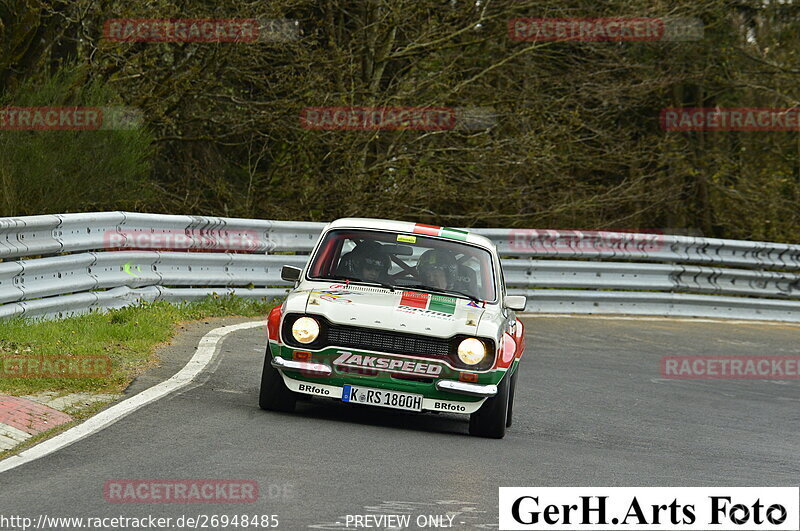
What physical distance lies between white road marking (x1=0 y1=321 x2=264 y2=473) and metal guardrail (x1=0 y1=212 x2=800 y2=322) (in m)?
1.51

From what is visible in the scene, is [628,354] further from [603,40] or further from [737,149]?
[737,149]

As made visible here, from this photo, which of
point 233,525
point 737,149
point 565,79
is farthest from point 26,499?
point 737,149

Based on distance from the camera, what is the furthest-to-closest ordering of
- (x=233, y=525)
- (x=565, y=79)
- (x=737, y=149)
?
(x=737, y=149) < (x=565, y=79) < (x=233, y=525)

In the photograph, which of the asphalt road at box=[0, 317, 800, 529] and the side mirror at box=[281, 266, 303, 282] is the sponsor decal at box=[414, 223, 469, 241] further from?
the asphalt road at box=[0, 317, 800, 529]

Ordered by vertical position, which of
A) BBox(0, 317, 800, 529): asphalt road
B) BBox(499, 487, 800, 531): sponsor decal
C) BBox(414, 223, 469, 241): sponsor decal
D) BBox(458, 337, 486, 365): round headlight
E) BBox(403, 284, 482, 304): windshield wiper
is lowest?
BBox(0, 317, 800, 529): asphalt road

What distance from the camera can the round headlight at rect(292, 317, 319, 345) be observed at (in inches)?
327

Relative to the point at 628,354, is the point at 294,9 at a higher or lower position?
higher

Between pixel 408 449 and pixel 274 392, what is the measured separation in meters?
1.28

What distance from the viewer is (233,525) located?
217 inches

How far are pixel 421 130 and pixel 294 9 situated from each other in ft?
9.46

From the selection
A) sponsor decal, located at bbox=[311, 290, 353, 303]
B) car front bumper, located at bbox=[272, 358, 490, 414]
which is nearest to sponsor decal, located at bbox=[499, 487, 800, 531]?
car front bumper, located at bbox=[272, 358, 490, 414]

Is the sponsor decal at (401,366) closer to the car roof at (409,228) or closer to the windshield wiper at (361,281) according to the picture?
the windshield wiper at (361,281)

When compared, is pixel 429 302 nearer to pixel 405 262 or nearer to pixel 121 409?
pixel 405 262

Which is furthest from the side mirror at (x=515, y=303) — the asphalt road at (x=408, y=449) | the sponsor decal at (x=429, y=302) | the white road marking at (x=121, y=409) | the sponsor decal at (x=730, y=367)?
the sponsor decal at (x=730, y=367)
